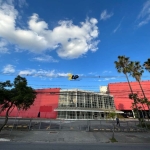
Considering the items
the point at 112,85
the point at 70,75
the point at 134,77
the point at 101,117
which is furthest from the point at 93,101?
the point at 70,75

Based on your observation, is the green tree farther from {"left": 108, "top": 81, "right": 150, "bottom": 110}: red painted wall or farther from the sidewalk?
{"left": 108, "top": 81, "right": 150, "bottom": 110}: red painted wall

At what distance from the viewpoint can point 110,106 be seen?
50062 mm

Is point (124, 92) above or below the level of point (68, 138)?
above

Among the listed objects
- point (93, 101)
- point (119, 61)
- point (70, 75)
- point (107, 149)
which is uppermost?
point (119, 61)

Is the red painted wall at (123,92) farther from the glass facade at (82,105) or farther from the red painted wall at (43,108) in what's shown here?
the red painted wall at (43,108)

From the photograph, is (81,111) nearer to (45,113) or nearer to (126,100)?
(45,113)

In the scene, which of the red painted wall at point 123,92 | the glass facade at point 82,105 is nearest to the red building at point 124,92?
the red painted wall at point 123,92

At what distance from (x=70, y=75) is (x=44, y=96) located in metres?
34.4

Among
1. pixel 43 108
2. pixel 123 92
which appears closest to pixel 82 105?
pixel 43 108

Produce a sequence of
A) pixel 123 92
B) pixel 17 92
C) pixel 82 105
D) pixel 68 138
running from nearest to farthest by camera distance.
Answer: pixel 68 138
pixel 17 92
pixel 82 105
pixel 123 92

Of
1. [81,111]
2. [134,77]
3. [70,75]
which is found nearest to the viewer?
[70,75]

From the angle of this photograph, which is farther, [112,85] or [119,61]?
[112,85]

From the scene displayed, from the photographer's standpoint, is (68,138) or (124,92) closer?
(68,138)

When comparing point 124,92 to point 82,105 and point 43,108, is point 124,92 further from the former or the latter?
point 43,108
